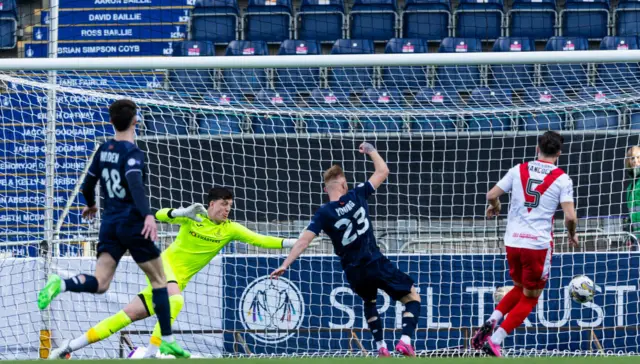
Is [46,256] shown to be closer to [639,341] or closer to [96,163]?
[96,163]

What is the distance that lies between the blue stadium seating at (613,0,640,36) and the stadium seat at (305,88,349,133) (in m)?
5.07

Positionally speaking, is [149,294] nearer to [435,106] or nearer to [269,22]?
[435,106]

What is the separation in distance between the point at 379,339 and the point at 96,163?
276 cm

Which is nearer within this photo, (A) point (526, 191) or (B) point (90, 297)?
(A) point (526, 191)

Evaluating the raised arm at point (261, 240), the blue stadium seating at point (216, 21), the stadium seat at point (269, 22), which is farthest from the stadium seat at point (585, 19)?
the raised arm at point (261, 240)

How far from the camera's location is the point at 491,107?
11.7 metres

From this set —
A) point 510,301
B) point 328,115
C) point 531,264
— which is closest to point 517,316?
point 510,301

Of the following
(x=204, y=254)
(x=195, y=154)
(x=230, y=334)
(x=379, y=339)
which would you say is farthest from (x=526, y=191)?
(x=195, y=154)

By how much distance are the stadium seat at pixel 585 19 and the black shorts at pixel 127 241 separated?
34.3 feet

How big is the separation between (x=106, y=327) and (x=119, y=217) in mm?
1426

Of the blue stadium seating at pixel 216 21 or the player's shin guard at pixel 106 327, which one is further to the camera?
the blue stadium seating at pixel 216 21

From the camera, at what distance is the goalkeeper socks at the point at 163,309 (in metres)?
7.02

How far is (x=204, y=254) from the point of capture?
865 cm

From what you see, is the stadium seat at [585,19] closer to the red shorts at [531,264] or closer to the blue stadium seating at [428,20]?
the blue stadium seating at [428,20]
